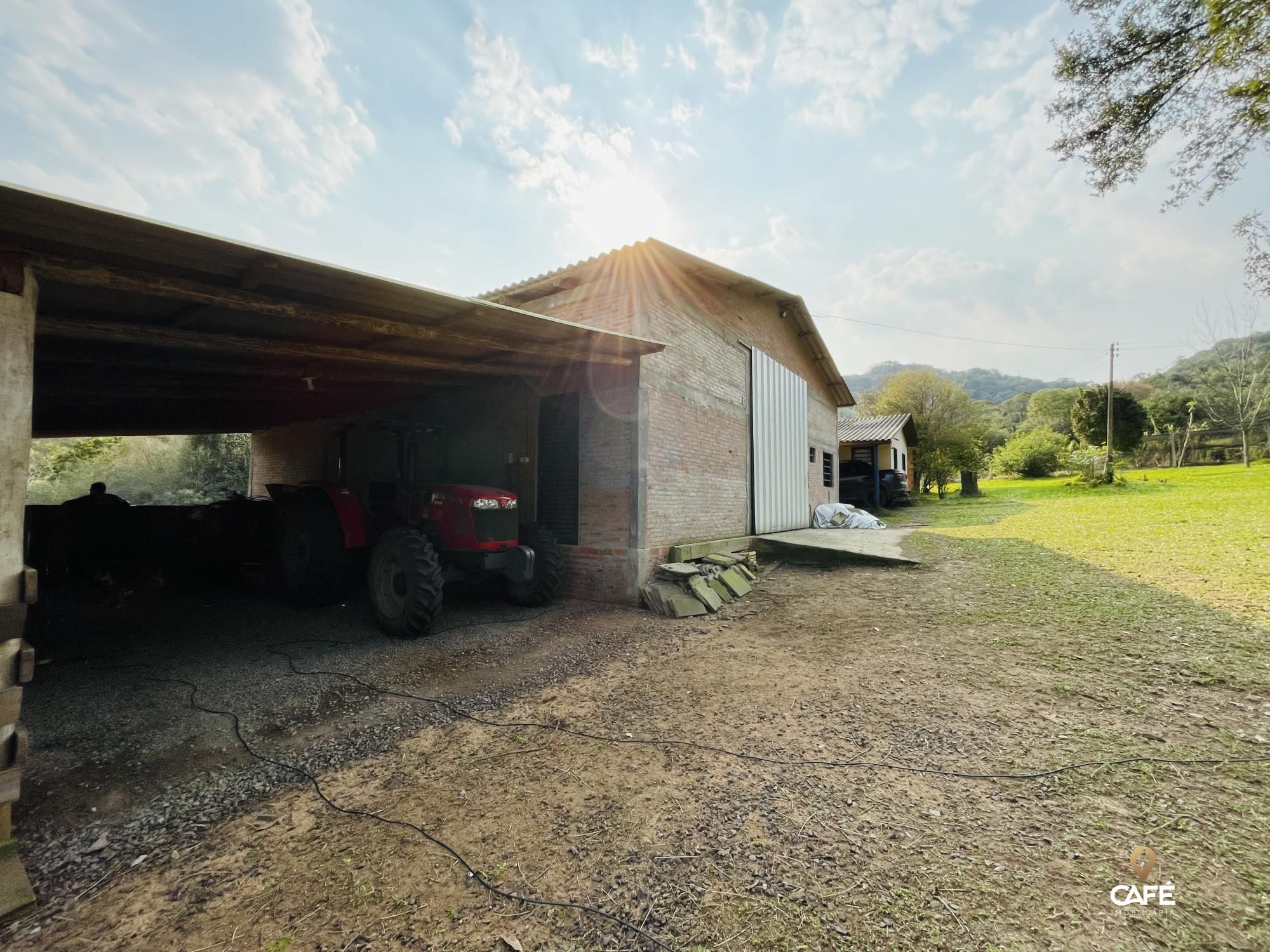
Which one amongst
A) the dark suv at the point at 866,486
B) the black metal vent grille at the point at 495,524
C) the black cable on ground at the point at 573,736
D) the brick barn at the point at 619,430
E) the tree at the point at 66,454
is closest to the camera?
the black cable on ground at the point at 573,736

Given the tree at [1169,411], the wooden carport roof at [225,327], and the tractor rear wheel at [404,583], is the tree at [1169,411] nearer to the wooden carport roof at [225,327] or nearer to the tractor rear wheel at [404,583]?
the wooden carport roof at [225,327]

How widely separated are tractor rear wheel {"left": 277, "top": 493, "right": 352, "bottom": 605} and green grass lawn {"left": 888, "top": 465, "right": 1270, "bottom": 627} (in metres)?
9.39

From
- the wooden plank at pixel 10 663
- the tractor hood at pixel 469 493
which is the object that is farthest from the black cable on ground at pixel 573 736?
the tractor hood at pixel 469 493

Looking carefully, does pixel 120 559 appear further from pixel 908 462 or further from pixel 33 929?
pixel 908 462

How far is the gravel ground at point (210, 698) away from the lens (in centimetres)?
233

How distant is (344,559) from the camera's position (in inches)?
239

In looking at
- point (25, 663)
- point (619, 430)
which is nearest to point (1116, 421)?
point (619, 430)

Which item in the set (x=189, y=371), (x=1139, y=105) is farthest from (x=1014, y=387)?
(x=189, y=371)

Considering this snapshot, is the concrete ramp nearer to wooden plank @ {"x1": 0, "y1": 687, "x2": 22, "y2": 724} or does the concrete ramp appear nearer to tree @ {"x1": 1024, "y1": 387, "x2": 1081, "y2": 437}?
wooden plank @ {"x1": 0, "y1": 687, "x2": 22, "y2": 724}

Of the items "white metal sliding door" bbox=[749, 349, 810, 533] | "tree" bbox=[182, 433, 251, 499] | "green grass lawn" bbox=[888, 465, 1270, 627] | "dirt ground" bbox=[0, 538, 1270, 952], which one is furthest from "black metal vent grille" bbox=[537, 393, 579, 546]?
"tree" bbox=[182, 433, 251, 499]

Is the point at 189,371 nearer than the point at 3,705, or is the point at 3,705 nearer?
the point at 3,705

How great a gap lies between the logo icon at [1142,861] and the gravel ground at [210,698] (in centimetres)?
339

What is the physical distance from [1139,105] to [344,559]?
11458 millimetres

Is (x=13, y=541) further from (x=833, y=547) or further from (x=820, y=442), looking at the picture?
(x=820, y=442)
